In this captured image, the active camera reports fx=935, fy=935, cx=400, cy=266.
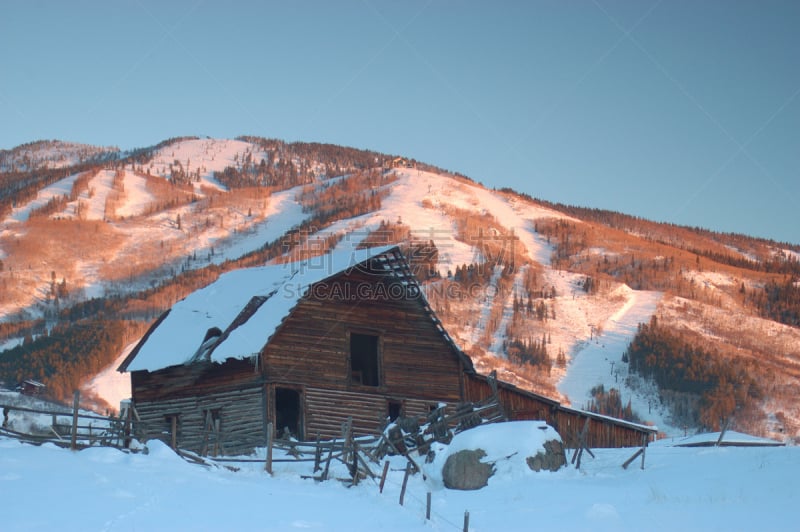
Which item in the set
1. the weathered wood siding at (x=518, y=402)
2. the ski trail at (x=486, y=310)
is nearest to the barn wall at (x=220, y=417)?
the weathered wood siding at (x=518, y=402)

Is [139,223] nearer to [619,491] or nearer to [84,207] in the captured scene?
[84,207]

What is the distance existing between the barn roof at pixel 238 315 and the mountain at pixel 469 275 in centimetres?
3252

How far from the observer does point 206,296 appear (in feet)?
115

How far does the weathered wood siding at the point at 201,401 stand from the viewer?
29.5m

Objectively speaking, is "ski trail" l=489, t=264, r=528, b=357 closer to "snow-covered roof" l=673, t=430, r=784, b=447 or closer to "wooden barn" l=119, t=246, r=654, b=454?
"snow-covered roof" l=673, t=430, r=784, b=447

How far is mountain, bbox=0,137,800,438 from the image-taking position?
243 ft

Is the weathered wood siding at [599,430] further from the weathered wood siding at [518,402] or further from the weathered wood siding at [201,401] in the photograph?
the weathered wood siding at [201,401]

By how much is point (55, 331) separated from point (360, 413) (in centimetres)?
5966

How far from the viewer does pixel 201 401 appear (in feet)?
102

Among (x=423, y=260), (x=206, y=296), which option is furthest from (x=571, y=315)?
(x=206, y=296)

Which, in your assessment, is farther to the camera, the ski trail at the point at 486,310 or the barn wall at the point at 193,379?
the ski trail at the point at 486,310

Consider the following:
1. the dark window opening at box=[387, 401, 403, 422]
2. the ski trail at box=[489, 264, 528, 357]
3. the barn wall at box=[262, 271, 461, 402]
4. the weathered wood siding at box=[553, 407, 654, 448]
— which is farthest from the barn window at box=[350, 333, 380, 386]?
the ski trail at box=[489, 264, 528, 357]

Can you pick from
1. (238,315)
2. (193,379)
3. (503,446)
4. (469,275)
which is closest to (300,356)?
(238,315)

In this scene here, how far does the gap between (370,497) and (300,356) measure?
34.7 feet
